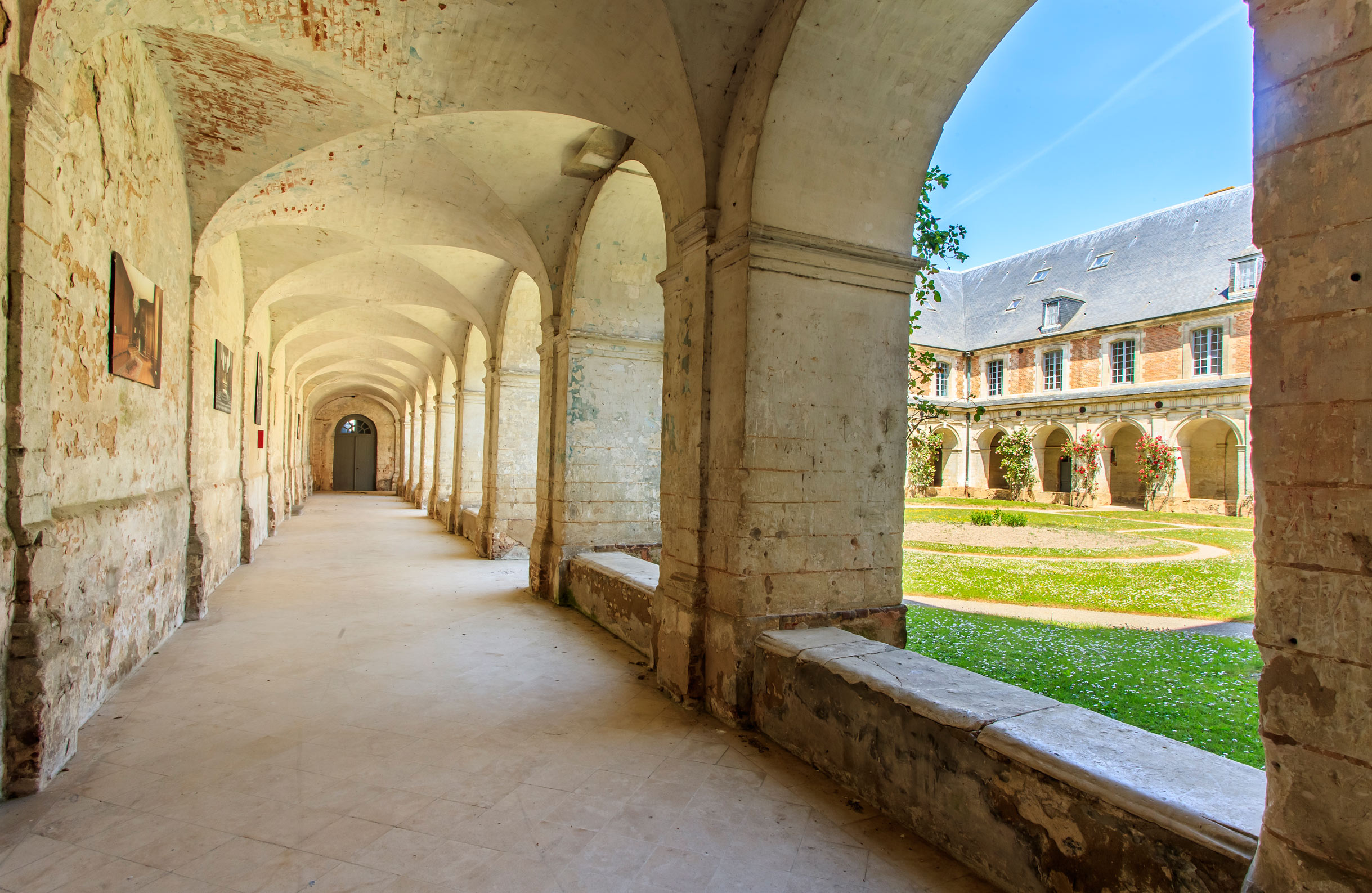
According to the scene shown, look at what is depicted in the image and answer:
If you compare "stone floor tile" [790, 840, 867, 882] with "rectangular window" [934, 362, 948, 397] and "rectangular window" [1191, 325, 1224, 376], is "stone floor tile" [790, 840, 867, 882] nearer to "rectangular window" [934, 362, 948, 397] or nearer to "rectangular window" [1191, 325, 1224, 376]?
"rectangular window" [1191, 325, 1224, 376]

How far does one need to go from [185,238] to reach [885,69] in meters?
5.73

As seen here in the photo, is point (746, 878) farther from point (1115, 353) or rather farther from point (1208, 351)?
point (1115, 353)

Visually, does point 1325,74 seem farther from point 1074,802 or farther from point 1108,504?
point 1108,504

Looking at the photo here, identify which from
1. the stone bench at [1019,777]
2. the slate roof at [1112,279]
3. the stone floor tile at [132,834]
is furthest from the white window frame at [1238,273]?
the stone floor tile at [132,834]

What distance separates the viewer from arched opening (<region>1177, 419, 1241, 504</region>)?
22078 millimetres

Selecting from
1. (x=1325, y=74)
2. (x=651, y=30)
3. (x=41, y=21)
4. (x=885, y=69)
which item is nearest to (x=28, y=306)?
(x=41, y=21)

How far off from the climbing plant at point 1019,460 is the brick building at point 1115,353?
14.3 inches

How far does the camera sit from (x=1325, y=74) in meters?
1.64

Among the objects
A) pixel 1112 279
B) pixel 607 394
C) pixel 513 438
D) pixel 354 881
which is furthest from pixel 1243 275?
pixel 354 881

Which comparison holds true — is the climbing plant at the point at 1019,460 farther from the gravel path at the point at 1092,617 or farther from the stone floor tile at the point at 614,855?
the stone floor tile at the point at 614,855

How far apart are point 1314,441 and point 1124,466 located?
92.0ft

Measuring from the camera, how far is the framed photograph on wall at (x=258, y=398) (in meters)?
10.6

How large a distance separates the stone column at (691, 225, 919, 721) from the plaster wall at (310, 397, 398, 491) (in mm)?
28466

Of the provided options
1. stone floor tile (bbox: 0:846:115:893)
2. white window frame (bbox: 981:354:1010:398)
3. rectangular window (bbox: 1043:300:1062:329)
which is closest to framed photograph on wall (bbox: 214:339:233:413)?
stone floor tile (bbox: 0:846:115:893)
